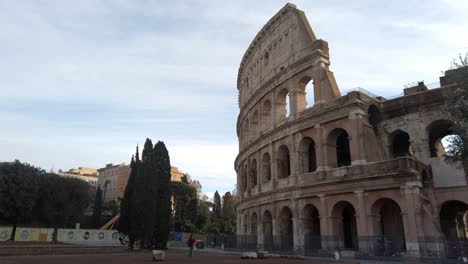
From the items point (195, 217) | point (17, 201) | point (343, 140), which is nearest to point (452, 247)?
point (343, 140)

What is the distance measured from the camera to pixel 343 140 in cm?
2775

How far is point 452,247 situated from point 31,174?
131ft

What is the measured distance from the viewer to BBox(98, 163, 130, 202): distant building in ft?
335

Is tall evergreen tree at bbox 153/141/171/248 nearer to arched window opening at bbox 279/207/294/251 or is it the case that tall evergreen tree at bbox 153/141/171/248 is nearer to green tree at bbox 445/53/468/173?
arched window opening at bbox 279/207/294/251

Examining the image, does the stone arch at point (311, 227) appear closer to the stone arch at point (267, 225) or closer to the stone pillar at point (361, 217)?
the stone pillar at point (361, 217)

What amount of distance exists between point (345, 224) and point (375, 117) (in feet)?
24.6

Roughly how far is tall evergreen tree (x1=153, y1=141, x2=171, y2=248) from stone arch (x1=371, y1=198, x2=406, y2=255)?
1463cm

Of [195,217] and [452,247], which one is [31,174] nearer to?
[195,217]

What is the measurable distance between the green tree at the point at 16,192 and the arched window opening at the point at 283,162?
27.6m

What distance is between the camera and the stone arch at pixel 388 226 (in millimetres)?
20922

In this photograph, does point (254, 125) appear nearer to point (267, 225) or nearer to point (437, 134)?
point (267, 225)

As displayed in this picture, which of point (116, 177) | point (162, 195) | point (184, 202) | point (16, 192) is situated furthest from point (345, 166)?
point (116, 177)

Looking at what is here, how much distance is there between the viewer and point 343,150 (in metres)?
28.1

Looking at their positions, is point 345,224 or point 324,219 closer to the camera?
point 324,219
